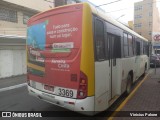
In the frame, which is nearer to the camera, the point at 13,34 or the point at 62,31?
the point at 62,31

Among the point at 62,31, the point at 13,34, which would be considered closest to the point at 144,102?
the point at 62,31

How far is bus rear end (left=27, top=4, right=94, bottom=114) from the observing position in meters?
4.58

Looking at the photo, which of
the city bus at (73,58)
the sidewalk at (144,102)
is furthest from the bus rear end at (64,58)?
the sidewalk at (144,102)

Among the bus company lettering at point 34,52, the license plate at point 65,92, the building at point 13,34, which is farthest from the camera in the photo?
the building at point 13,34

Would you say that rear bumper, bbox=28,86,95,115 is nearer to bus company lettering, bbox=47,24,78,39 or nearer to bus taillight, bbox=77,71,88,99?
bus taillight, bbox=77,71,88,99

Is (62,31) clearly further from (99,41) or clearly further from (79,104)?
(79,104)

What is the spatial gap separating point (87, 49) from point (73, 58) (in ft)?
1.40

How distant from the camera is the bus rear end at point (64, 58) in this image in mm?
4578

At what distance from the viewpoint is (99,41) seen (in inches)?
197

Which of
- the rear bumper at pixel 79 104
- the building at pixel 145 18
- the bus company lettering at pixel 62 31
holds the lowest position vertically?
the rear bumper at pixel 79 104

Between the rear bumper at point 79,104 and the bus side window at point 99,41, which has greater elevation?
the bus side window at point 99,41

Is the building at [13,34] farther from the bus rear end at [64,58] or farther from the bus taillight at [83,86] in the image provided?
the bus taillight at [83,86]

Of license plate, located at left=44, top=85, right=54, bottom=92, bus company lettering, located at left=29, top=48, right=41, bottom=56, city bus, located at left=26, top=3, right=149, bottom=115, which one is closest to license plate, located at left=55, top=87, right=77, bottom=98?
city bus, located at left=26, top=3, right=149, bottom=115

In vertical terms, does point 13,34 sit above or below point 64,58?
above
